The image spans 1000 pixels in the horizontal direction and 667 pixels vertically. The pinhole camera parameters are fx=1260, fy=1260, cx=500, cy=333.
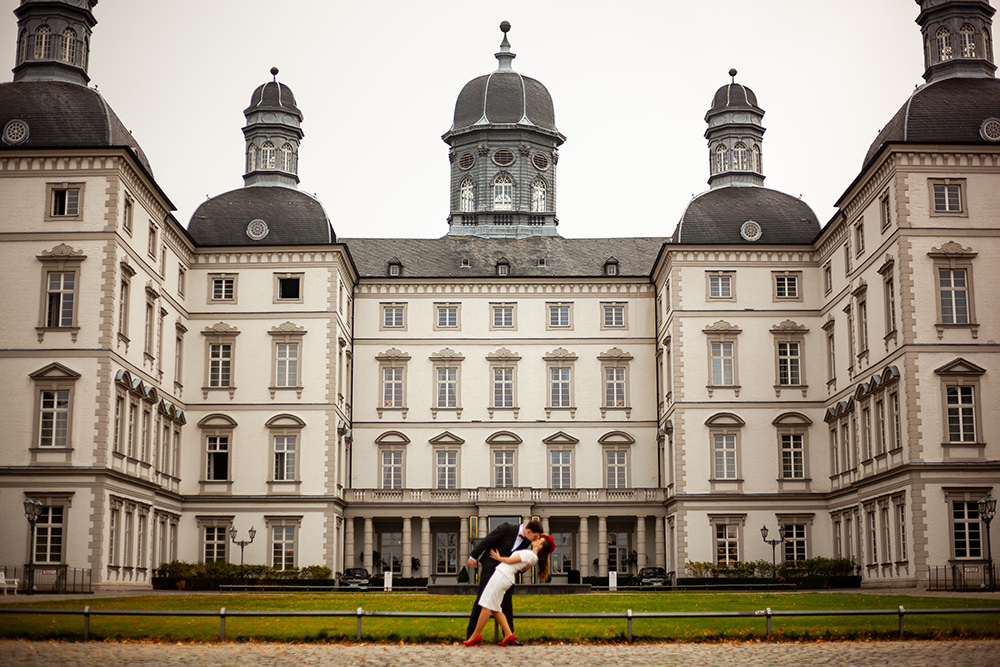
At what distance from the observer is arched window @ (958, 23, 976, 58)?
159 feet

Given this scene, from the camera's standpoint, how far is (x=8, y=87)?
149 feet

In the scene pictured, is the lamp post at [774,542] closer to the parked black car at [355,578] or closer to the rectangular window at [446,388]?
the rectangular window at [446,388]

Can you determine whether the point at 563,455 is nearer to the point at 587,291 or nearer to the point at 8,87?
the point at 587,291

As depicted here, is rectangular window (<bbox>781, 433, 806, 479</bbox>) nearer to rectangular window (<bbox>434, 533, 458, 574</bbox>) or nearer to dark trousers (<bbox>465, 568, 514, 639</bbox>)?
rectangular window (<bbox>434, 533, 458, 574</bbox>)

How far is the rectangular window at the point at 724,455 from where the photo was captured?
5503cm

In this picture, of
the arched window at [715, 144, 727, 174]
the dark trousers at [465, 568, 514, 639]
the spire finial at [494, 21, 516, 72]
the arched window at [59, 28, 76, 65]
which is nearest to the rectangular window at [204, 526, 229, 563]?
the arched window at [59, 28, 76, 65]

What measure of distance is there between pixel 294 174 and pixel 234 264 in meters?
8.62

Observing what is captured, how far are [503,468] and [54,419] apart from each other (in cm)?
2417

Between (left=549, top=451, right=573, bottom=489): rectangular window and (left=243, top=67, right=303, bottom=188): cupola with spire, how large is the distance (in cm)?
1900

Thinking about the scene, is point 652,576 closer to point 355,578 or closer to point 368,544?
point 355,578

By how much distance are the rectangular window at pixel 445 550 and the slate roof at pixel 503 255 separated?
1266 centimetres

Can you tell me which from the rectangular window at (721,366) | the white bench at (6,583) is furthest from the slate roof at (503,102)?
the white bench at (6,583)

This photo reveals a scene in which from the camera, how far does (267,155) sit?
62.9m

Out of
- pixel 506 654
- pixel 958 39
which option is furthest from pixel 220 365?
pixel 506 654
